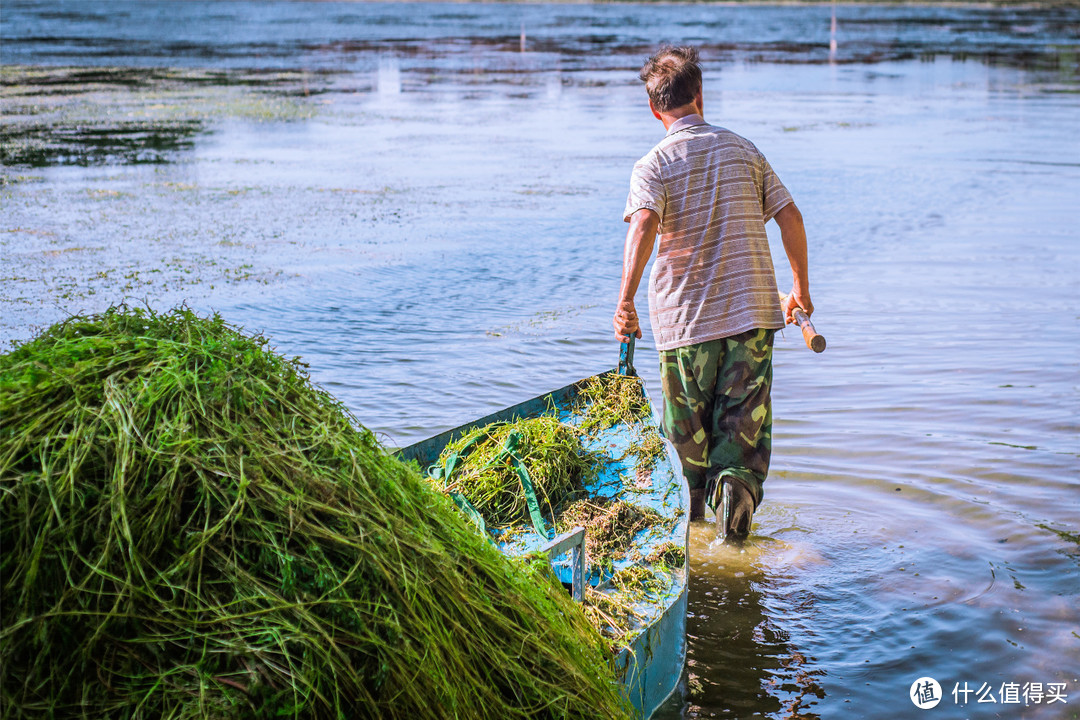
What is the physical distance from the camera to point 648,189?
15.0 feet

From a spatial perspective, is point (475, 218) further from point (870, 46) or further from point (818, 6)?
point (818, 6)

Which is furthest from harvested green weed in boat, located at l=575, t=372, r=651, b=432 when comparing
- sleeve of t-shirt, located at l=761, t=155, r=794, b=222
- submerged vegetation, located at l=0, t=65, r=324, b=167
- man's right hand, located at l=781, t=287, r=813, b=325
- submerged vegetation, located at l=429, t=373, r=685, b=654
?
submerged vegetation, located at l=0, t=65, r=324, b=167

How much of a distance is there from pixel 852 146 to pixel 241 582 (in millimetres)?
Result: 18583

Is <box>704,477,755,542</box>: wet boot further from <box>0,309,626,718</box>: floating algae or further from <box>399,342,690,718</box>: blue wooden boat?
<box>0,309,626,718</box>: floating algae

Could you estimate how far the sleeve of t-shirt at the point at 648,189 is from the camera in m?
4.57

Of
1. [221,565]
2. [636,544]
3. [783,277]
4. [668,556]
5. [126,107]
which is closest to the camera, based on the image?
[221,565]

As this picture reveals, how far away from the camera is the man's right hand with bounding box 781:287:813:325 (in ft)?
15.6

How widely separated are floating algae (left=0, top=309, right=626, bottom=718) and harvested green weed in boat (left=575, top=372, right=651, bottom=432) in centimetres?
251

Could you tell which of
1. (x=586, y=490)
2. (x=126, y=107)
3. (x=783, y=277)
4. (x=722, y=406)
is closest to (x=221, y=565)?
(x=586, y=490)

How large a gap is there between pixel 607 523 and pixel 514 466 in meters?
0.51

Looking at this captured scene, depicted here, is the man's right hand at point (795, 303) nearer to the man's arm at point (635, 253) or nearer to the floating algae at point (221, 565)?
the man's arm at point (635, 253)

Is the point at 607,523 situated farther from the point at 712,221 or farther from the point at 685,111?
the point at 685,111

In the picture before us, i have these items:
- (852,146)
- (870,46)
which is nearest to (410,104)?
(852,146)

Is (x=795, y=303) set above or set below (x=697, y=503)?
above
